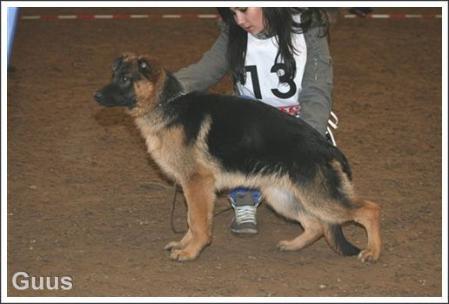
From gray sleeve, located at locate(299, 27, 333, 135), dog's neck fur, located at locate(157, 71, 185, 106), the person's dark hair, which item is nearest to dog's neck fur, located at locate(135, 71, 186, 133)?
dog's neck fur, located at locate(157, 71, 185, 106)

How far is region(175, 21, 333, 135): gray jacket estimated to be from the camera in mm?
5336

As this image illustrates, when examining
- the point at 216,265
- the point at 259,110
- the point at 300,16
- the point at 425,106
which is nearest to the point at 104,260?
the point at 216,265

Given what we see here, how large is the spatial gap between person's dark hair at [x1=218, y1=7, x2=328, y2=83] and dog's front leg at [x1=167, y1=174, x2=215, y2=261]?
97 centimetres

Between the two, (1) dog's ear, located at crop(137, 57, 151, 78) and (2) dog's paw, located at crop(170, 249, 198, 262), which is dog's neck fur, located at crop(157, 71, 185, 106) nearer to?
(1) dog's ear, located at crop(137, 57, 151, 78)

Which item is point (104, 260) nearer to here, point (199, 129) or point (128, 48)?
point (199, 129)

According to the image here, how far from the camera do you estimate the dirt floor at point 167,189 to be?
486cm

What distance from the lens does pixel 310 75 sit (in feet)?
18.0

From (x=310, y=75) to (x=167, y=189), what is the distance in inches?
61.1

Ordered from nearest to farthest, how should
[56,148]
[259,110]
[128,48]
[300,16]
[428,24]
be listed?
[259,110]
[300,16]
[56,148]
[128,48]
[428,24]

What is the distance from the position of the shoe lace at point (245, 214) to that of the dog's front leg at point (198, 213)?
0.51 metres

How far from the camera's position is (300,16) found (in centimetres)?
547

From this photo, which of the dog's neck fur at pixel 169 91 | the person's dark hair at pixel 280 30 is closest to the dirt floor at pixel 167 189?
the dog's neck fur at pixel 169 91

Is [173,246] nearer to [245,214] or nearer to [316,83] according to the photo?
[245,214]

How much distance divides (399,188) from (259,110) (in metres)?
1.80
